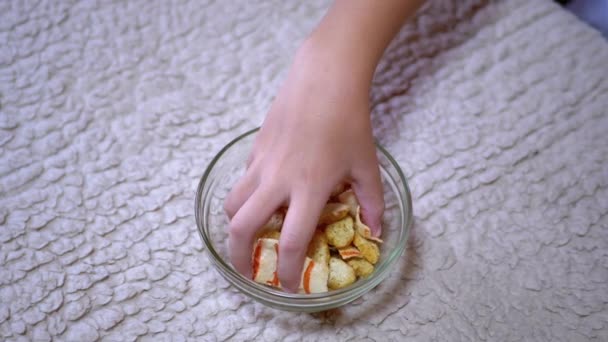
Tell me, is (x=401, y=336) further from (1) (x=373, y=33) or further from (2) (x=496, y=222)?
(1) (x=373, y=33)

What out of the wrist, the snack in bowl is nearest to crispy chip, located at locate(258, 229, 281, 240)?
the snack in bowl

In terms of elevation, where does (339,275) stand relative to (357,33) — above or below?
below

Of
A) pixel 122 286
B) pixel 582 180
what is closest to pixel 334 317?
pixel 122 286

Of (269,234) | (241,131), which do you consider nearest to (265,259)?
(269,234)

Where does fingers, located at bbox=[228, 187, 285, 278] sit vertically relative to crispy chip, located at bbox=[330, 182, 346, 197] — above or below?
above

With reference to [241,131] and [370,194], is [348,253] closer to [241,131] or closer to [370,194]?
[370,194]

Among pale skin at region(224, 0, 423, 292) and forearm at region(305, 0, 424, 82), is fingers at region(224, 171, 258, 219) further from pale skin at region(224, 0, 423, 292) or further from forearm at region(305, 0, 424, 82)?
forearm at region(305, 0, 424, 82)

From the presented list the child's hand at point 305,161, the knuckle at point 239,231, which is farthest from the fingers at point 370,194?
the knuckle at point 239,231
